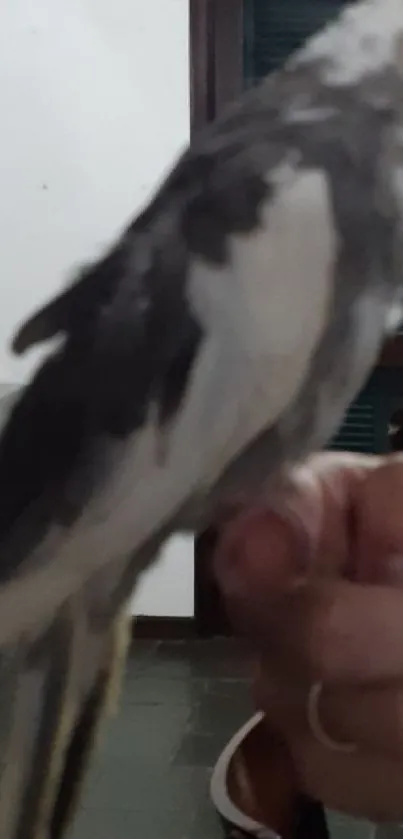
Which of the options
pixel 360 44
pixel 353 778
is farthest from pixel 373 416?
pixel 360 44

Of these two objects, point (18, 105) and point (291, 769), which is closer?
point (291, 769)

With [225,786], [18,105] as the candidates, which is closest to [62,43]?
[18,105]

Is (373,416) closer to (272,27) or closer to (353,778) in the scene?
(272,27)

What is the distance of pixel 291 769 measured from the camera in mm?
491

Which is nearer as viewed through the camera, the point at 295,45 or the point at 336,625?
the point at 336,625

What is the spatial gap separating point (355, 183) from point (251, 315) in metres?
0.04

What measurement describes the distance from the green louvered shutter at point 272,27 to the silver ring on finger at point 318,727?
96cm

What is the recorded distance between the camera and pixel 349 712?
1.10 feet

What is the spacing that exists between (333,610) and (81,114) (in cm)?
102

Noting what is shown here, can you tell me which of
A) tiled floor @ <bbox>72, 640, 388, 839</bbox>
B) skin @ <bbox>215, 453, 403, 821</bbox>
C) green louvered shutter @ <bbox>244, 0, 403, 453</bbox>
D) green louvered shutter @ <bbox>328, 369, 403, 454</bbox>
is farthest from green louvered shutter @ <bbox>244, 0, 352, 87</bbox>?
skin @ <bbox>215, 453, 403, 821</bbox>

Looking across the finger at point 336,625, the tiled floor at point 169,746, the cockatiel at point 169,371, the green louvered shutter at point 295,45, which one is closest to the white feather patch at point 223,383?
the cockatiel at point 169,371

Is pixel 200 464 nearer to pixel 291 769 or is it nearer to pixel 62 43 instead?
pixel 291 769

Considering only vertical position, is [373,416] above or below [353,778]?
below

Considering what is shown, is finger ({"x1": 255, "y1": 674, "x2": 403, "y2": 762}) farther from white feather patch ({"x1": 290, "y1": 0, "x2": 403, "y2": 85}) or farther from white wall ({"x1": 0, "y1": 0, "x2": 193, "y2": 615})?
white wall ({"x1": 0, "y1": 0, "x2": 193, "y2": 615})
